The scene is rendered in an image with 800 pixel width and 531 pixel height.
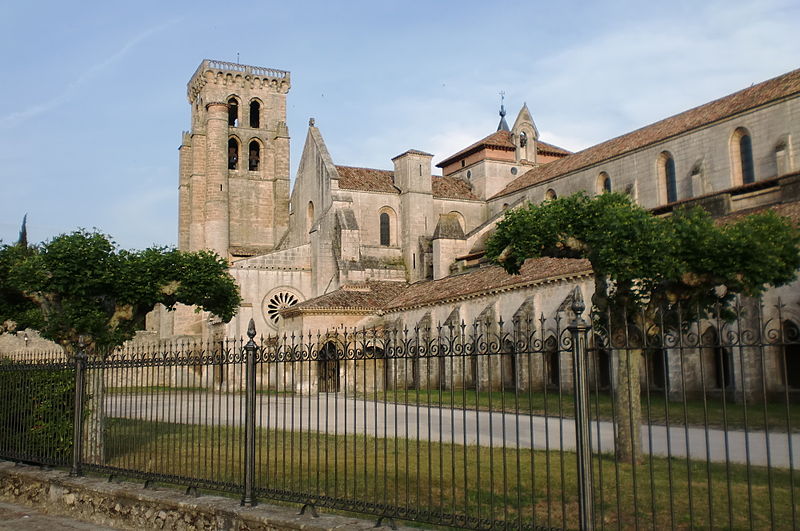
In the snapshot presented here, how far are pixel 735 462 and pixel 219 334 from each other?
34.6 meters

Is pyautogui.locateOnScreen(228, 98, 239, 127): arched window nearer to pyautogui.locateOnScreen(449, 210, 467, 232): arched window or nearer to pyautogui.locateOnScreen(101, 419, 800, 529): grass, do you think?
pyautogui.locateOnScreen(449, 210, 467, 232): arched window

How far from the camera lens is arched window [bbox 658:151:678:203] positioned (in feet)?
113

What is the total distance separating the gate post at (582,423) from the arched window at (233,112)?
2034 inches

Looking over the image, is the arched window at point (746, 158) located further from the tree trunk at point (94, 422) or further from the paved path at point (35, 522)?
the paved path at point (35, 522)

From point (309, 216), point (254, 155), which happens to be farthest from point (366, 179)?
point (254, 155)

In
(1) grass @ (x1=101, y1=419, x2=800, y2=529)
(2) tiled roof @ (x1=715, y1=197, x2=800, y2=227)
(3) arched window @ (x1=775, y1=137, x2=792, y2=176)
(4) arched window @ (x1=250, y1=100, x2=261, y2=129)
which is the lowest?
(1) grass @ (x1=101, y1=419, x2=800, y2=529)

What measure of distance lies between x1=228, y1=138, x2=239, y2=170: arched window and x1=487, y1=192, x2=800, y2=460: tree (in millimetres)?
41792

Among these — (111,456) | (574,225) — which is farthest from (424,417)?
(111,456)

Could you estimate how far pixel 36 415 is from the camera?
12.8m

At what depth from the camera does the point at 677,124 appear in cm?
3488

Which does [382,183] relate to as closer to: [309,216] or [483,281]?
[309,216]

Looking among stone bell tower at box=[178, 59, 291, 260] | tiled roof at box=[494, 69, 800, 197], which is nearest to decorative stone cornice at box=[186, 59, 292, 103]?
stone bell tower at box=[178, 59, 291, 260]

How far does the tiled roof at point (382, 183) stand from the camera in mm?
47250

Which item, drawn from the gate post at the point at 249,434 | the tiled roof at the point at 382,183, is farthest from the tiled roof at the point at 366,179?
the gate post at the point at 249,434
